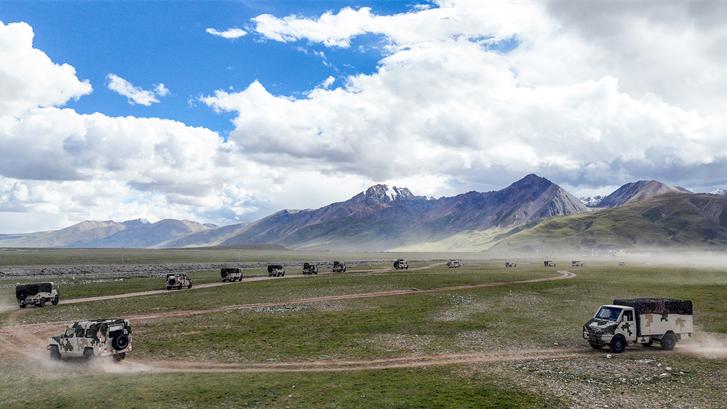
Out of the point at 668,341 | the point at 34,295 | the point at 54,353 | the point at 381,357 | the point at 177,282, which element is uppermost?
the point at 34,295

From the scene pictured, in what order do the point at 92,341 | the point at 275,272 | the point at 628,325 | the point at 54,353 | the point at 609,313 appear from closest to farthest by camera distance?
1. the point at 92,341
2. the point at 54,353
3. the point at 628,325
4. the point at 609,313
5. the point at 275,272

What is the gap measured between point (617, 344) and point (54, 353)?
1641 inches

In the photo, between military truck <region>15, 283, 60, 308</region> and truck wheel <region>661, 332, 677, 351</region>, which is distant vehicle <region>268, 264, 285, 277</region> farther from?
truck wheel <region>661, 332, 677, 351</region>

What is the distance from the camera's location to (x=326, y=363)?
36.2m

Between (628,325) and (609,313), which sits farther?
(609,313)

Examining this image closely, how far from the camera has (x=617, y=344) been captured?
3766cm

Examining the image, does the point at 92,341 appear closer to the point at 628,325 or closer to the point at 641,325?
the point at 628,325

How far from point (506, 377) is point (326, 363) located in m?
12.6

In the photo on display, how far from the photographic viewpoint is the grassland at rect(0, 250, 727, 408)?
90.1ft

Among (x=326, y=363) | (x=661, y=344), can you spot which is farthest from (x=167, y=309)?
(x=661, y=344)

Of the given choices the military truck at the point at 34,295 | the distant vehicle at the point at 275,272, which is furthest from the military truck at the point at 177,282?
the distant vehicle at the point at 275,272

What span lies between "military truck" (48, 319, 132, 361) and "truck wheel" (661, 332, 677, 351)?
1590 inches

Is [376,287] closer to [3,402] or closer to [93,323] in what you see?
[93,323]

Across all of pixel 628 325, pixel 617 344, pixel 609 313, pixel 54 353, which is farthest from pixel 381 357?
pixel 54 353
